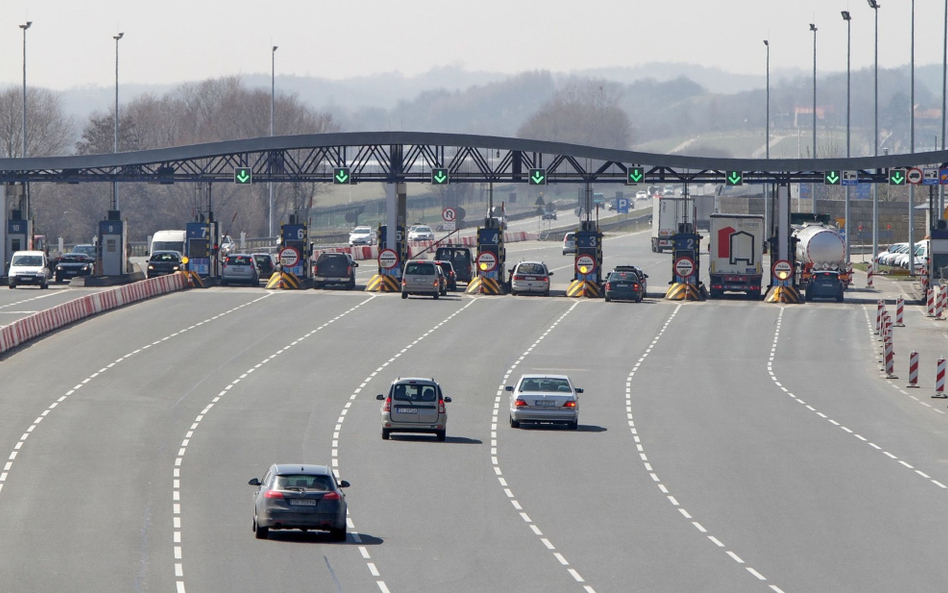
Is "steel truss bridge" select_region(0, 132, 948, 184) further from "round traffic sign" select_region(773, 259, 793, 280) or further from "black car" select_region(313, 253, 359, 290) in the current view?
"round traffic sign" select_region(773, 259, 793, 280)

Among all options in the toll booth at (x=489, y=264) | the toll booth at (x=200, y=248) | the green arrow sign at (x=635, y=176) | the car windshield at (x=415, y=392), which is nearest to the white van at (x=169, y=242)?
the toll booth at (x=200, y=248)

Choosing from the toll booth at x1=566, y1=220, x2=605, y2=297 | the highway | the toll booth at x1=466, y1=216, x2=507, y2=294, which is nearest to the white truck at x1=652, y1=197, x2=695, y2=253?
the toll booth at x1=566, y1=220, x2=605, y2=297

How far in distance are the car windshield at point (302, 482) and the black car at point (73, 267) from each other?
52.1m

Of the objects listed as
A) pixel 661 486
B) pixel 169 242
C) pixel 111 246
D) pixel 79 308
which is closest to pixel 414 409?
pixel 661 486

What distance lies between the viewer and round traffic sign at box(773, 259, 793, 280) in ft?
214

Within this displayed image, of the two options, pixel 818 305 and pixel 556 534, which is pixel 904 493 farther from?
pixel 818 305

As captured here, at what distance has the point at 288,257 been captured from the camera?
68.1 meters

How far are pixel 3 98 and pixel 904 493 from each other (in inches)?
5157

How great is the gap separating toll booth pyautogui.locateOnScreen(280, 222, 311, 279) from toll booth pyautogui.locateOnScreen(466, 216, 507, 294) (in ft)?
26.8

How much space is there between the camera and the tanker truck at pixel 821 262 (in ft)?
217

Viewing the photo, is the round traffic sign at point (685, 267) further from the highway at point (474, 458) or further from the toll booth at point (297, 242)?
the toll booth at point (297, 242)

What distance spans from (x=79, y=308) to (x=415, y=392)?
26.1 metres

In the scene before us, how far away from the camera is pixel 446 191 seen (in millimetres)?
190375

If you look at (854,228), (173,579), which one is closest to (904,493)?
(173,579)
